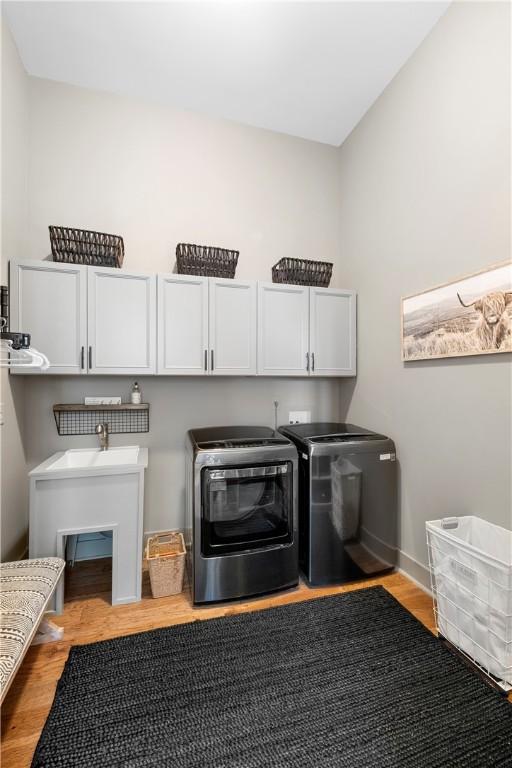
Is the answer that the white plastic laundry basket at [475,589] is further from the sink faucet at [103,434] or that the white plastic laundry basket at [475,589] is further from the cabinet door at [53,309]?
the cabinet door at [53,309]

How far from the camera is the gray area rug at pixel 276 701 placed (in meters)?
1.13

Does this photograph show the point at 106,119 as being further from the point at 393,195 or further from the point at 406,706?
the point at 406,706

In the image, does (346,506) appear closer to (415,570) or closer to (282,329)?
Result: (415,570)

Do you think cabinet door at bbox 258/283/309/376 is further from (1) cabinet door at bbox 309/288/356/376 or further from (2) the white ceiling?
(2) the white ceiling

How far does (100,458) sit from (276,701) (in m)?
1.63

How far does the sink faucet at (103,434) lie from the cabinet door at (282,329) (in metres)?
1.17

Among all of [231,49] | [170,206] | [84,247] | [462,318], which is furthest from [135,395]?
[231,49]

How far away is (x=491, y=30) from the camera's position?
1606 mm

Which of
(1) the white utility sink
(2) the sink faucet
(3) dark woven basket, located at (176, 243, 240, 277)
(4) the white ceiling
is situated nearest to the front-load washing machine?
(1) the white utility sink

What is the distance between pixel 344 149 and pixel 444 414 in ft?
8.03

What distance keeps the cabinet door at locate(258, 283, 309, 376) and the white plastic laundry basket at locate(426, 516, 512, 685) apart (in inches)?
51.7

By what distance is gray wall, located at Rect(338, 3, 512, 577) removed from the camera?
1601 mm

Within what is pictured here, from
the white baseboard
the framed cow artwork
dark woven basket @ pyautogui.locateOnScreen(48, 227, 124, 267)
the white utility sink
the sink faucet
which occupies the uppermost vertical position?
dark woven basket @ pyautogui.locateOnScreen(48, 227, 124, 267)

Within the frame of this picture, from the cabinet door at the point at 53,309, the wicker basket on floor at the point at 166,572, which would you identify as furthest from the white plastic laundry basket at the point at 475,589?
the cabinet door at the point at 53,309
